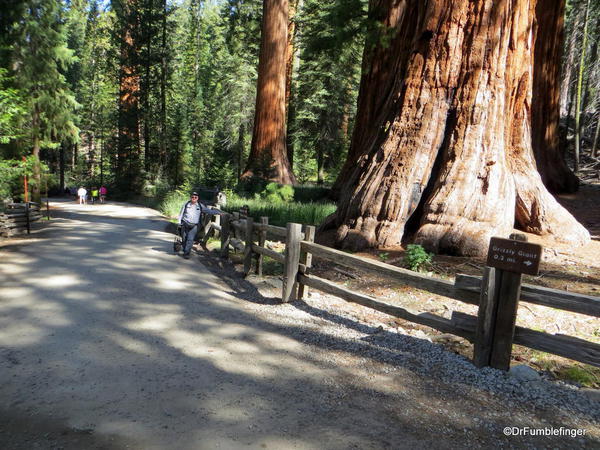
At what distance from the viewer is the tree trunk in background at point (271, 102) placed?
18.4 meters

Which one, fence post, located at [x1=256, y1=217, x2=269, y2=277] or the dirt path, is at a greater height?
fence post, located at [x1=256, y1=217, x2=269, y2=277]

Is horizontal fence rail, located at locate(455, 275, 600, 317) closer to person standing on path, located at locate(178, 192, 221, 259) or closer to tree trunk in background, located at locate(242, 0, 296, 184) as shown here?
person standing on path, located at locate(178, 192, 221, 259)

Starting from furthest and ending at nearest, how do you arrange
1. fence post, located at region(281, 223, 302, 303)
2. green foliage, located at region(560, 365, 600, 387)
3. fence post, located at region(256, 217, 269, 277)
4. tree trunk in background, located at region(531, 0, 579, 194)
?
1. tree trunk in background, located at region(531, 0, 579, 194)
2. fence post, located at region(256, 217, 269, 277)
3. fence post, located at region(281, 223, 302, 303)
4. green foliage, located at region(560, 365, 600, 387)

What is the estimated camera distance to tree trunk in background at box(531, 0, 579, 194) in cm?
1188

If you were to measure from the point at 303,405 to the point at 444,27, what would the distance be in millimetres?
7528

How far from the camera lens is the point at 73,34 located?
175 feet

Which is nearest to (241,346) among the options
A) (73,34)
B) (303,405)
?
(303,405)

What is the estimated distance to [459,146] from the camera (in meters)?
7.92

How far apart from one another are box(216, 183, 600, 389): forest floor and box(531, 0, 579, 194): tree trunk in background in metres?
4.28

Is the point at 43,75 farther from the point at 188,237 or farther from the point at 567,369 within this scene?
the point at 567,369

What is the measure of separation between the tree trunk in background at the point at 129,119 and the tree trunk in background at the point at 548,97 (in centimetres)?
3475

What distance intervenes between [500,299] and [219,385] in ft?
9.18

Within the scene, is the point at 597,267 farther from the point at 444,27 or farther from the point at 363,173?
the point at 444,27

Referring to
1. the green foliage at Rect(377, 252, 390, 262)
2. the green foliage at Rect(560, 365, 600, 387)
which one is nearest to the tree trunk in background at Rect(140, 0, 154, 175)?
the green foliage at Rect(377, 252, 390, 262)
